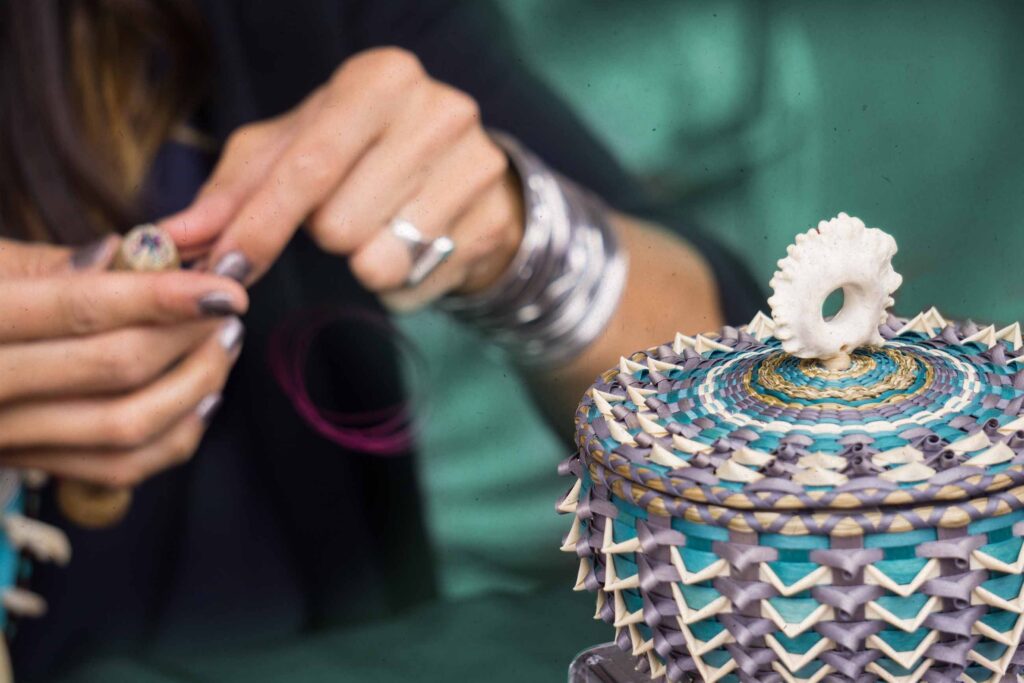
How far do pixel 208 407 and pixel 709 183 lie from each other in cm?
74

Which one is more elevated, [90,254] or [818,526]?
[818,526]

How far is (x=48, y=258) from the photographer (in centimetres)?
144

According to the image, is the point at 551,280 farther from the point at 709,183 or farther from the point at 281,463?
the point at 281,463

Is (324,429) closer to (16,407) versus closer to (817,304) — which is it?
(16,407)

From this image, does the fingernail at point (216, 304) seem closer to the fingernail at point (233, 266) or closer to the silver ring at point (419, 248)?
the fingernail at point (233, 266)

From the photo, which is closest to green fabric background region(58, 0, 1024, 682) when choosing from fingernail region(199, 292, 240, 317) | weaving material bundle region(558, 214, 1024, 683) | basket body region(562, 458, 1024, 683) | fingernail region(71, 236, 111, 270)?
fingernail region(199, 292, 240, 317)

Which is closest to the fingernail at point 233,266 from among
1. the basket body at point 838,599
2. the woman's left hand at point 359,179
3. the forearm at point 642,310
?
the woman's left hand at point 359,179

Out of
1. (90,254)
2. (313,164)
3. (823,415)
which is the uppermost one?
(823,415)

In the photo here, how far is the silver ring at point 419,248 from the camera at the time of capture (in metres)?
1.53

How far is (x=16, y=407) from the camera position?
56.6 inches

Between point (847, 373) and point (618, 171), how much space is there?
64 cm

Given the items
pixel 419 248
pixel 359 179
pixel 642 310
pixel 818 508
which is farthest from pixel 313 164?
pixel 818 508

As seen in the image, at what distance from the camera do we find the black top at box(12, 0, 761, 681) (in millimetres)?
1504

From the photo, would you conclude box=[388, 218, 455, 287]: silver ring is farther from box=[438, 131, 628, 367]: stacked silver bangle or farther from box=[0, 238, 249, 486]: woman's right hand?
box=[0, 238, 249, 486]: woman's right hand
